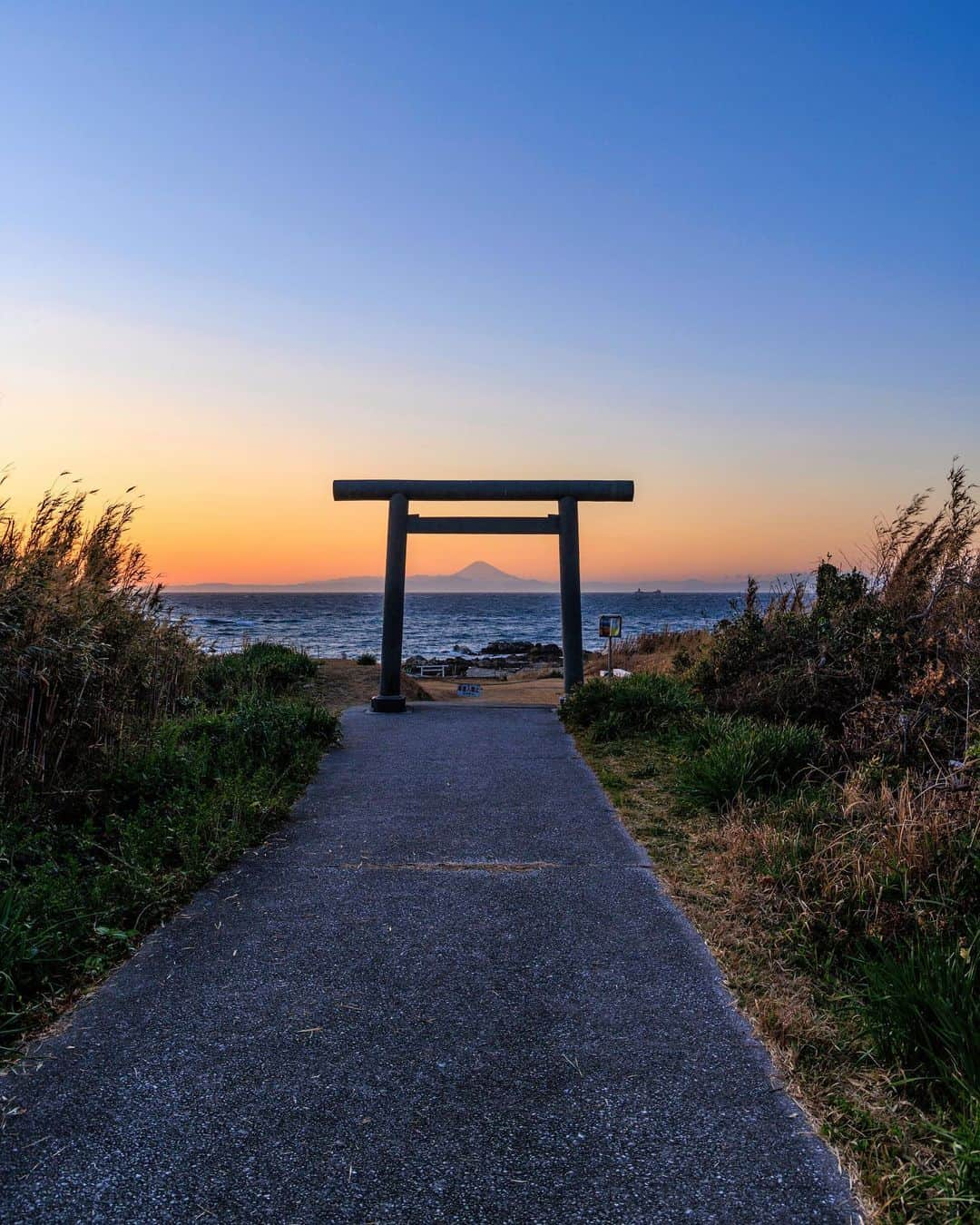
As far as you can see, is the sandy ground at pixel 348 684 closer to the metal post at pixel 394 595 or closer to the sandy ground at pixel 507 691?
the sandy ground at pixel 507 691

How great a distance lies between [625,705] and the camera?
8969mm

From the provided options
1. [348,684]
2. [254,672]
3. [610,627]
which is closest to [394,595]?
[254,672]

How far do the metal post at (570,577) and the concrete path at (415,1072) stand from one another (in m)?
7.08

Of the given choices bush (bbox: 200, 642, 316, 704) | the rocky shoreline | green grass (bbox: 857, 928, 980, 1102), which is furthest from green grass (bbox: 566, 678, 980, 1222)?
the rocky shoreline

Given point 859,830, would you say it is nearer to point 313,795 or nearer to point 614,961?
point 614,961

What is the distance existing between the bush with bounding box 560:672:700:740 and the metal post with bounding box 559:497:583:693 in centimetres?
159

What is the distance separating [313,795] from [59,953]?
301 cm

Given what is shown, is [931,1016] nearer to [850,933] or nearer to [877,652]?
[850,933]

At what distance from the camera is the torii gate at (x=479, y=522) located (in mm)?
11484

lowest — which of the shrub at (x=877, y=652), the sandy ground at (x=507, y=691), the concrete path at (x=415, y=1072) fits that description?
the sandy ground at (x=507, y=691)

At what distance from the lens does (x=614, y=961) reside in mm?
3480

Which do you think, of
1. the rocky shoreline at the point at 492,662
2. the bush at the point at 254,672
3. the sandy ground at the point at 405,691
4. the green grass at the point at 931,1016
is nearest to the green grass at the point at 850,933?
the green grass at the point at 931,1016

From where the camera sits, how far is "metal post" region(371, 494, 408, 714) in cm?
1145

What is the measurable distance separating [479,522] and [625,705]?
13.4 ft
